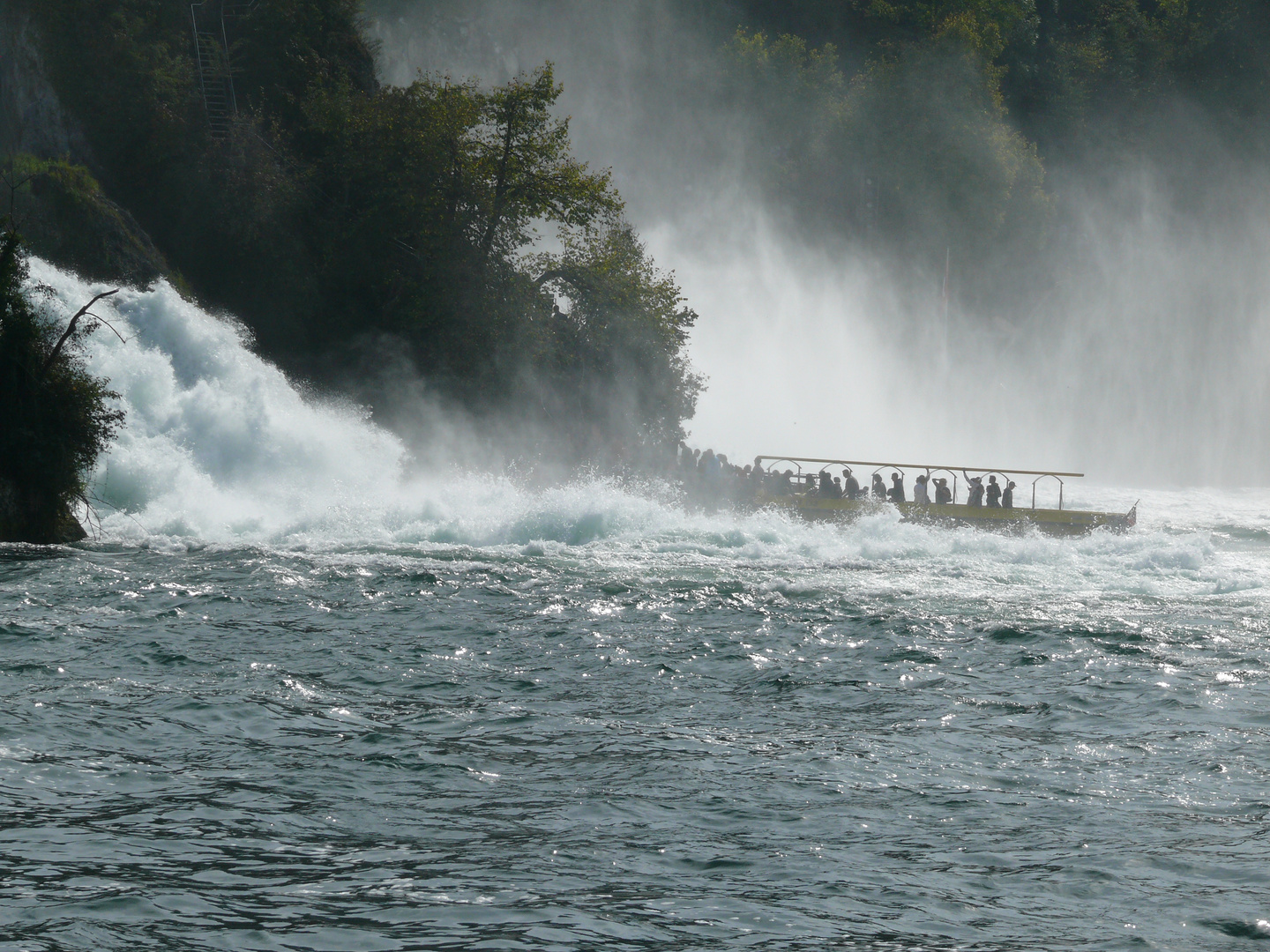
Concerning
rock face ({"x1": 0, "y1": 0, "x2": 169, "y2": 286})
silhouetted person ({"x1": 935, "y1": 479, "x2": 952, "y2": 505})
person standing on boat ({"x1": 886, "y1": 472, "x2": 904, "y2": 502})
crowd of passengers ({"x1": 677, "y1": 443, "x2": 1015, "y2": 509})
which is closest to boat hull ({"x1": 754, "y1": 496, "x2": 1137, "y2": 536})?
person standing on boat ({"x1": 886, "y1": 472, "x2": 904, "y2": 502})

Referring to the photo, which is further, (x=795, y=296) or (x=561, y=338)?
(x=795, y=296)

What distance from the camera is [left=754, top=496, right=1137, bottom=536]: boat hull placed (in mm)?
34344

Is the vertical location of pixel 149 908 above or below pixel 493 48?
below

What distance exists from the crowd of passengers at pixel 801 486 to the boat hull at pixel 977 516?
1041 mm

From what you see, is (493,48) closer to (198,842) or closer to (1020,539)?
(1020,539)

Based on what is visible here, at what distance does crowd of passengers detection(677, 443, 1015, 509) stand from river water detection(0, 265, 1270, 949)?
10.2 m

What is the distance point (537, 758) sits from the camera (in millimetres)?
12555

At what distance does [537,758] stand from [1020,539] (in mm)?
22033

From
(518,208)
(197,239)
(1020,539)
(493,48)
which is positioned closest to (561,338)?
(518,208)

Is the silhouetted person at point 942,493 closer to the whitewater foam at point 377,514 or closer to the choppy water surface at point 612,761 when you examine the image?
the whitewater foam at point 377,514

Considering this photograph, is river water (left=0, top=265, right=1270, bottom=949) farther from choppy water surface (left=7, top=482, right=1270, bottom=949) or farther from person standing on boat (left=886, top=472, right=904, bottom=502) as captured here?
person standing on boat (left=886, top=472, right=904, bottom=502)

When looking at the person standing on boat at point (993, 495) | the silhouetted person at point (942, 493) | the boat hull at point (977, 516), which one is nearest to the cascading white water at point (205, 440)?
the boat hull at point (977, 516)

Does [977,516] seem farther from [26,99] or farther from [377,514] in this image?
[26,99]

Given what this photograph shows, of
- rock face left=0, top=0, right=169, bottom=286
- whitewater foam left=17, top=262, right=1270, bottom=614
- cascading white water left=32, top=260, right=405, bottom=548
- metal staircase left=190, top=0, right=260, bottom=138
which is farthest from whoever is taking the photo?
metal staircase left=190, top=0, right=260, bottom=138
